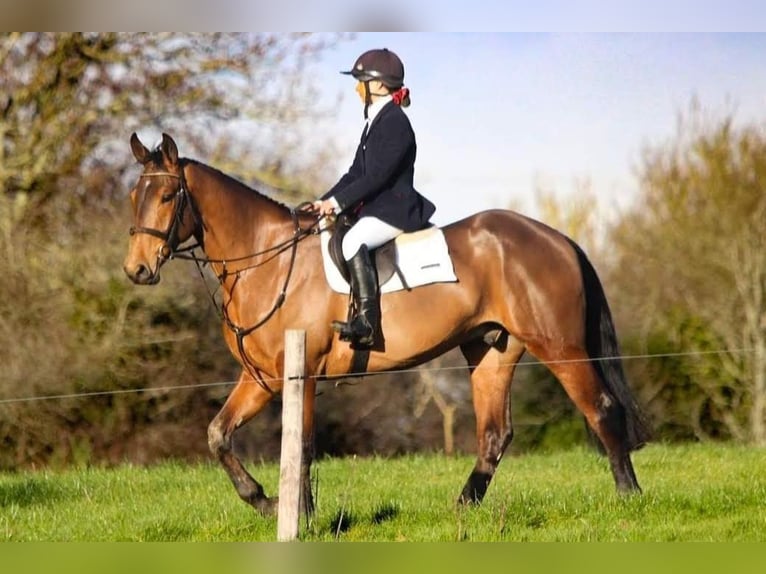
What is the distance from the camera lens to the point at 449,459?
8.66m

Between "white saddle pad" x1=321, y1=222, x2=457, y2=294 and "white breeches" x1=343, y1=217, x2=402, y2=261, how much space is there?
0.14 m

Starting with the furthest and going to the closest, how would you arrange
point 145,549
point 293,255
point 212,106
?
1. point 212,106
2. point 293,255
3. point 145,549

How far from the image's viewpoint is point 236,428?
19.7ft

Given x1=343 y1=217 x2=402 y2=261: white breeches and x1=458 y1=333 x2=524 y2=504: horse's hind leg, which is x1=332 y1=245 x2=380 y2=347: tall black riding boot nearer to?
x1=343 y1=217 x2=402 y2=261: white breeches

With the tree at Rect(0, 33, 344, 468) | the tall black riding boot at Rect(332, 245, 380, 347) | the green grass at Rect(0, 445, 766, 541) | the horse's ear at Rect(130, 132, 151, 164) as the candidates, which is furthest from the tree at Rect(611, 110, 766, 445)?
the horse's ear at Rect(130, 132, 151, 164)

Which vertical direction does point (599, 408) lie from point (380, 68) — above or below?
below

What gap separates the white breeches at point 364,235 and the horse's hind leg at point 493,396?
1.07m

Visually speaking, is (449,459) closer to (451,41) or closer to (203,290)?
(203,290)

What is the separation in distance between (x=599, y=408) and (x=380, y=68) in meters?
2.25

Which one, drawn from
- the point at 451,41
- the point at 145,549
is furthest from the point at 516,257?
the point at 451,41

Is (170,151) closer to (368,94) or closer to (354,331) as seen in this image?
(368,94)

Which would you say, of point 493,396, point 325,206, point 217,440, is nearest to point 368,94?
point 325,206

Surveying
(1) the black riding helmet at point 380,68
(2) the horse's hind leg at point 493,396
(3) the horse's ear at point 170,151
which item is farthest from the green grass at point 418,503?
(1) the black riding helmet at point 380,68

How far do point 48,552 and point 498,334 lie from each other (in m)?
2.72
